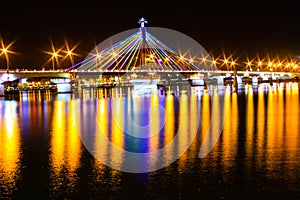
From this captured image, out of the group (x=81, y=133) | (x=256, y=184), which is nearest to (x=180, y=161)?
(x=256, y=184)

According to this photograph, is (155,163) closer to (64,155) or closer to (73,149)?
(64,155)

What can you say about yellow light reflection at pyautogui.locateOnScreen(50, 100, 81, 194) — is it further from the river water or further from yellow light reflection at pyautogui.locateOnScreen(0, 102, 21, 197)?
yellow light reflection at pyautogui.locateOnScreen(0, 102, 21, 197)

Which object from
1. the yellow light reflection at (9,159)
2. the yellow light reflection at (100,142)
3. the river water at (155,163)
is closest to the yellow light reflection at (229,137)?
the river water at (155,163)

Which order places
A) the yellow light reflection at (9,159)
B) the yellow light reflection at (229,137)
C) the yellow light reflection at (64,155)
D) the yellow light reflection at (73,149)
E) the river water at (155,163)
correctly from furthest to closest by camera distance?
the yellow light reflection at (229,137), the yellow light reflection at (73,149), the yellow light reflection at (64,155), the yellow light reflection at (9,159), the river water at (155,163)

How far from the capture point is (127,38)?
64.1 meters

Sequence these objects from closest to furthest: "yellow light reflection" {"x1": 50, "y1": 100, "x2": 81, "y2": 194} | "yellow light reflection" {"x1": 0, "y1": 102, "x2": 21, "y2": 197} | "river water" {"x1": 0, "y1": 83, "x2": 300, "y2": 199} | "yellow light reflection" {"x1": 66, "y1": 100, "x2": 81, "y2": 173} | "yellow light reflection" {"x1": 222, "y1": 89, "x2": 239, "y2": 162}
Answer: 1. "river water" {"x1": 0, "y1": 83, "x2": 300, "y2": 199}
2. "yellow light reflection" {"x1": 0, "y1": 102, "x2": 21, "y2": 197}
3. "yellow light reflection" {"x1": 50, "y1": 100, "x2": 81, "y2": 194}
4. "yellow light reflection" {"x1": 66, "y1": 100, "x2": 81, "y2": 173}
5. "yellow light reflection" {"x1": 222, "y1": 89, "x2": 239, "y2": 162}

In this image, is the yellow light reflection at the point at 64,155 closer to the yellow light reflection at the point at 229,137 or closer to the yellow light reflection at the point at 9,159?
the yellow light reflection at the point at 9,159

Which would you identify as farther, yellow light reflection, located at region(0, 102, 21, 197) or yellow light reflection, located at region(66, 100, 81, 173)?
yellow light reflection, located at region(66, 100, 81, 173)

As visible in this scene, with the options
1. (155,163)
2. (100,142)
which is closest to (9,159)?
(100,142)

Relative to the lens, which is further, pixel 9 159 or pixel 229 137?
pixel 229 137

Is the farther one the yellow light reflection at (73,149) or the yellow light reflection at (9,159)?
the yellow light reflection at (73,149)

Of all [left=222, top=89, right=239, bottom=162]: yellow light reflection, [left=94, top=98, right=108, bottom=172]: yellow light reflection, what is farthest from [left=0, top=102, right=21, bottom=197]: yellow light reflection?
[left=222, top=89, right=239, bottom=162]: yellow light reflection

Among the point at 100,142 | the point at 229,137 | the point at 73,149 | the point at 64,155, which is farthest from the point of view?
the point at 229,137

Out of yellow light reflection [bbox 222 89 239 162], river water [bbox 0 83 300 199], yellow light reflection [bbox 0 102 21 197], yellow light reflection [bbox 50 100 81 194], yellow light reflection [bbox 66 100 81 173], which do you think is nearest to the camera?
river water [bbox 0 83 300 199]
